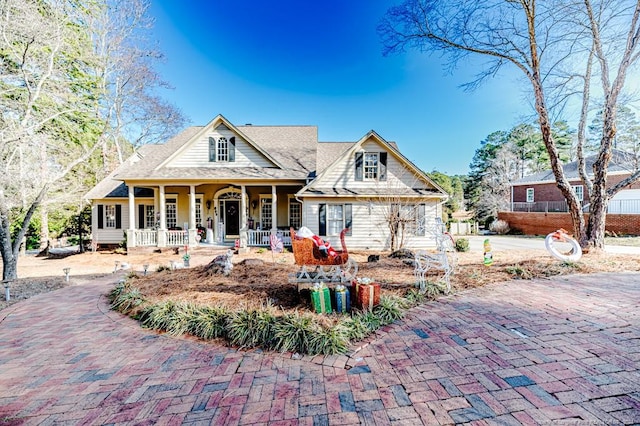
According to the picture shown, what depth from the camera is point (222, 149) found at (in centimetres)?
1470

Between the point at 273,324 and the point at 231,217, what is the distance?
13.3m

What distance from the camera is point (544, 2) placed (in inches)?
354

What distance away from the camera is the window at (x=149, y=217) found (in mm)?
16344

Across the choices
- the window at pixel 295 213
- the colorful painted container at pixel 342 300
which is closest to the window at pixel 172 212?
the window at pixel 295 213

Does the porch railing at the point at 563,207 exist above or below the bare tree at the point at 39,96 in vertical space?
below

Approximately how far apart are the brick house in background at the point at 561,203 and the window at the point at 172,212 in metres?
24.7

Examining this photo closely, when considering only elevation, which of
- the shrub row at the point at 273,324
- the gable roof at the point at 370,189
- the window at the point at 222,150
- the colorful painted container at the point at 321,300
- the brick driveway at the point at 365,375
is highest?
the window at the point at 222,150

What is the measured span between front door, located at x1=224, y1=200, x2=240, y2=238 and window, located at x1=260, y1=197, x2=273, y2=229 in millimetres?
1419

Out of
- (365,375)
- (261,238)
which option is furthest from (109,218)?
(365,375)

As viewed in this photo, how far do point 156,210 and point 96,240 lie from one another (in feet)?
14.1

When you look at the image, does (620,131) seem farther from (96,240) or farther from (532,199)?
(96,240)

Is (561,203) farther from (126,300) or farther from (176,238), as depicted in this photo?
(126,300)

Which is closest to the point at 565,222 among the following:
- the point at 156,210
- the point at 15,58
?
the point at 156,210

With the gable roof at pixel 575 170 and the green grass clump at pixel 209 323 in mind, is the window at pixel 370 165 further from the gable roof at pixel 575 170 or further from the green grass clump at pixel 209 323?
the gable roof at pixel 575 170
